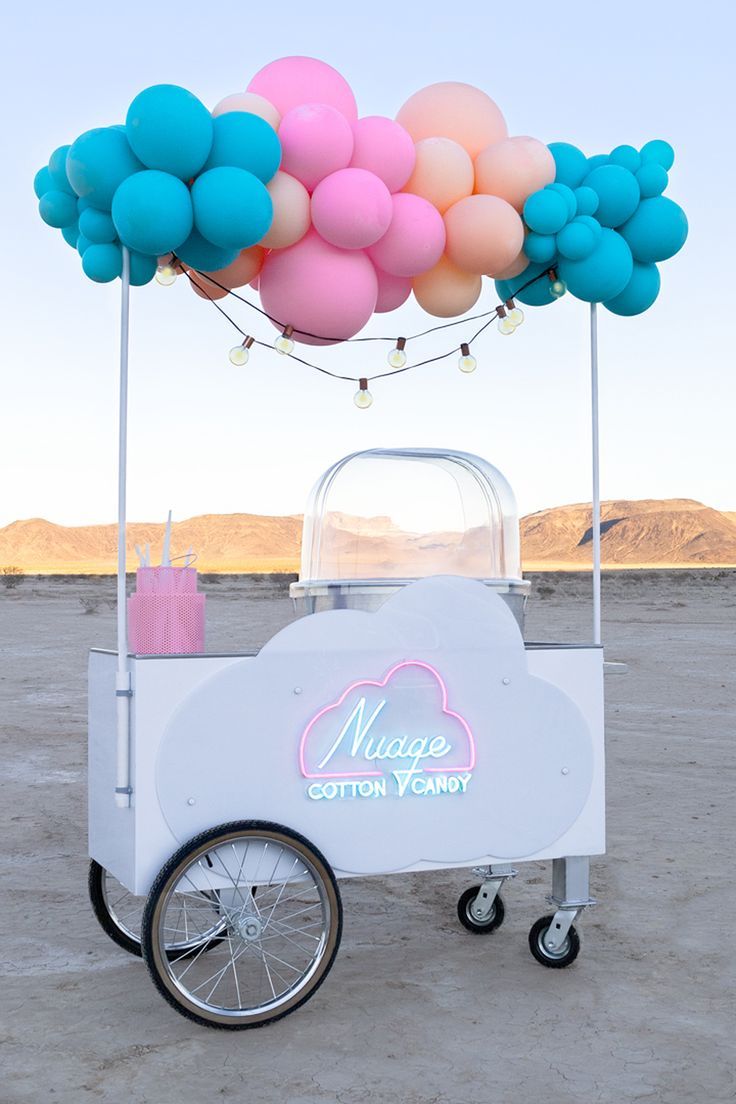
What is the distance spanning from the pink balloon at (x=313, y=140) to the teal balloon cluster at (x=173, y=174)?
146 millimetres

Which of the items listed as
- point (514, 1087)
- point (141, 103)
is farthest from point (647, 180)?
point (514, 1087)

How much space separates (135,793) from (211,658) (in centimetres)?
52

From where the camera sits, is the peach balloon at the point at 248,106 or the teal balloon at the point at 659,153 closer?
the peach balloon at the point at 248,106

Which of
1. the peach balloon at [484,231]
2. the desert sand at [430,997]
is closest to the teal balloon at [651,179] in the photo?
the peach balloon at [484,231]

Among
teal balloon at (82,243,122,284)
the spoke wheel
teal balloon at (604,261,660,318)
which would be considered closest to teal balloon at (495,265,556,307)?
teal balloon at (604,261,660,318)

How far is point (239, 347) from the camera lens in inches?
189

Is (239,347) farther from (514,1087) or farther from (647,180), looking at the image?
(514,1087)

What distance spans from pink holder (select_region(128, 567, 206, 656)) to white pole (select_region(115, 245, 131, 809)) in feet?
0.73

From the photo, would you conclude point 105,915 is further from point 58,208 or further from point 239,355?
point 58,208

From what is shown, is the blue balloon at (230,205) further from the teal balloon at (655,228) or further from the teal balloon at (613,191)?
the teal balloon at (655,228)

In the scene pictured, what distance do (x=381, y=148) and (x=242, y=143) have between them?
0.62 meters

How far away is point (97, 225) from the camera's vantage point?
425 centimetres

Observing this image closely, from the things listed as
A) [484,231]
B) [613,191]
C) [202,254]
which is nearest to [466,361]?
[484,231]

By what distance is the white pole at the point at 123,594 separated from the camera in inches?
162
